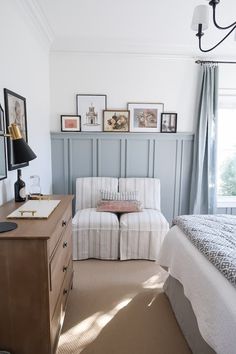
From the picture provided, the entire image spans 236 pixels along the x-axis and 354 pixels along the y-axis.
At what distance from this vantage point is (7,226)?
1.33 metres

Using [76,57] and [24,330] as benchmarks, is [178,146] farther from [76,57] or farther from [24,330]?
[24,330]

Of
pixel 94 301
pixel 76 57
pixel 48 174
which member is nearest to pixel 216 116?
pixel 76 57

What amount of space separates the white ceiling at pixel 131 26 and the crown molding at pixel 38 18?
4 centimetres

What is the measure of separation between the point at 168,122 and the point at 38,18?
2.09 m

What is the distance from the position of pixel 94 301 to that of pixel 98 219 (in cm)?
93

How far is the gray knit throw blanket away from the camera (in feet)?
4.18

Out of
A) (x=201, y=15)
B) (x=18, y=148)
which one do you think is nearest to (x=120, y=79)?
(x=201, y=15)

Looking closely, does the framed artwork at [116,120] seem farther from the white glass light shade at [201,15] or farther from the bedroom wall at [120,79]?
the white glass light shade at [201,15]

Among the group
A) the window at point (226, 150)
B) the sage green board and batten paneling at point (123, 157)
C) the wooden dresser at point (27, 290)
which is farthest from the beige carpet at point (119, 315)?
the window at point (226, 150)

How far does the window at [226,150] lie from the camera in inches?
143

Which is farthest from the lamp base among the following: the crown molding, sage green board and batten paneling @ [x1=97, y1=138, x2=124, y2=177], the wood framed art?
sage green board and batten paneling @ [x1=97, y1=138, x2=124, y2=177]

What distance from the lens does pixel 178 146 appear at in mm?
3596

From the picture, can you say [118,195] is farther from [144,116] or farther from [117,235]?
[144,116]

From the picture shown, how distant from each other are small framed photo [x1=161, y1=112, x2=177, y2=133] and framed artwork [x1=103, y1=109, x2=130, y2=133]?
1.72ft
